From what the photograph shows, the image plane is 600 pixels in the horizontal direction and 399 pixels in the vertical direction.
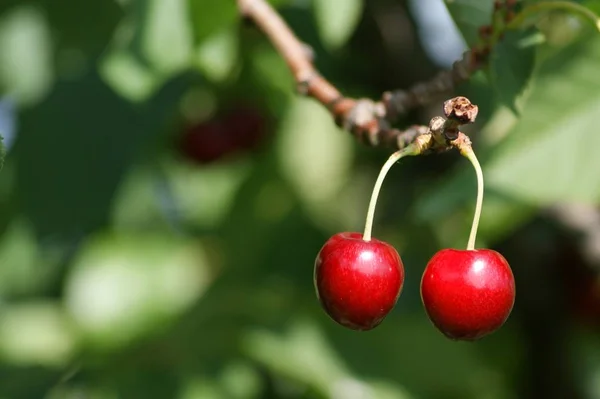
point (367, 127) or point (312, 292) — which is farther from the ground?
point (367, 127)

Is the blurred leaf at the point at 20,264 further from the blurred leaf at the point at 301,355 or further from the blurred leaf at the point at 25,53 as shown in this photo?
the blurred leaf at the point at 301,355

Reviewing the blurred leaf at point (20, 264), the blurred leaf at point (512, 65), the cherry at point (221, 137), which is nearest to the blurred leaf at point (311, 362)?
the blurred leaf at point (20, 264)

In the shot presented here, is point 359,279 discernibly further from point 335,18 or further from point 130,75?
point 130,75

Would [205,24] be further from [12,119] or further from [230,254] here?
[230,254]

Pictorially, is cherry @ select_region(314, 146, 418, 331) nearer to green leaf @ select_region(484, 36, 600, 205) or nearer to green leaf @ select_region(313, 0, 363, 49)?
green leaf @ select_region(313, 0, 363, 49)

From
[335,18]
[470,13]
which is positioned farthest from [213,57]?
[470,13]

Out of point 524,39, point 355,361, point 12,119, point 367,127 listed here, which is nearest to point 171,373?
point 355,361

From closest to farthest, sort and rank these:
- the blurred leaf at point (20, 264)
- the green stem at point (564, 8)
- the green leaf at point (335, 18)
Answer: the green stem at point (564, 8), the green leaf at point (335, 18), the blurred leaf at point (20, 264)
